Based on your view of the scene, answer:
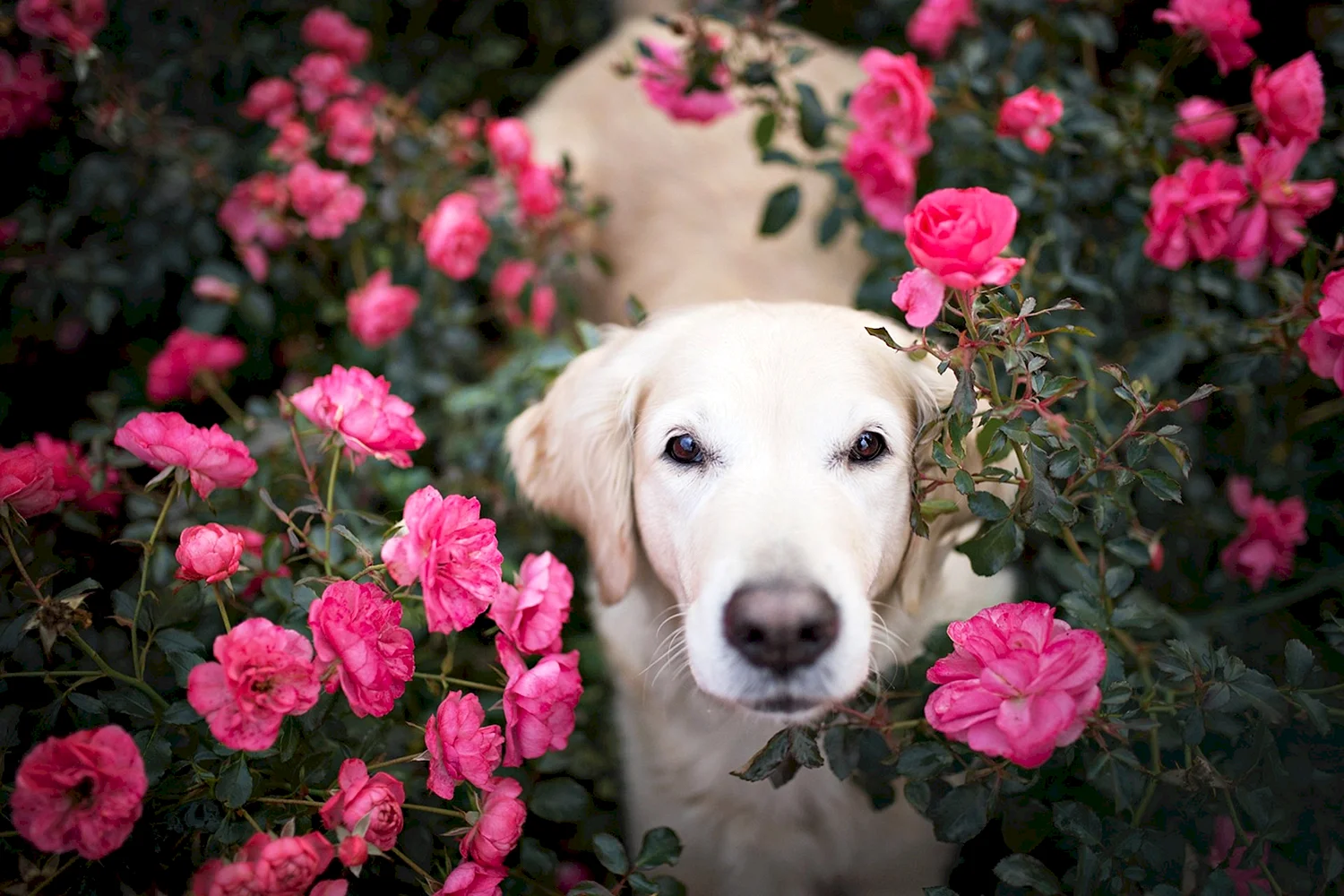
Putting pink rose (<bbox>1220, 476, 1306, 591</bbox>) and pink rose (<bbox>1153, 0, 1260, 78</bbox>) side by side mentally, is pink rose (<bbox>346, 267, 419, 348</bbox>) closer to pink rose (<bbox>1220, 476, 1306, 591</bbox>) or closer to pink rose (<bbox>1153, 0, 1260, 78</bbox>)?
pink rose (<bbox>1153, 0, 1260, 78</bbox>)

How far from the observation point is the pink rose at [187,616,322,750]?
1124 millimetres

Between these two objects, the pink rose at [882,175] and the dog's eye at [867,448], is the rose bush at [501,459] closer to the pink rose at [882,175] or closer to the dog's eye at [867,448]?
the pink rose at [882,175]

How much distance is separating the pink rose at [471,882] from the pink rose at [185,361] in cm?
180

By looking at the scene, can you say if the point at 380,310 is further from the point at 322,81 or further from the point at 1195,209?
the point at 1195,209

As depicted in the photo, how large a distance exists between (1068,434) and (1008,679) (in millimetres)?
378

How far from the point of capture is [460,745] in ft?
4.17

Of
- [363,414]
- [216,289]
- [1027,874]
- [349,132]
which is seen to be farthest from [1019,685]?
[216,289]

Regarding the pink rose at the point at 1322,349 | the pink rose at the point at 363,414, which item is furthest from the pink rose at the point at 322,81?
the pink rose at the point at 1322,349

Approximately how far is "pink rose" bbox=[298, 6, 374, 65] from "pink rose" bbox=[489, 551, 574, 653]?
2033mm

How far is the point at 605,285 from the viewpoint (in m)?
3.12

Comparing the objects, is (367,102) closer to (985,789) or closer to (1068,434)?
(1068,434)

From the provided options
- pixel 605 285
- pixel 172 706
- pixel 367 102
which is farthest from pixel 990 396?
pixel 367 102

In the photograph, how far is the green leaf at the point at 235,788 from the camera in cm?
120

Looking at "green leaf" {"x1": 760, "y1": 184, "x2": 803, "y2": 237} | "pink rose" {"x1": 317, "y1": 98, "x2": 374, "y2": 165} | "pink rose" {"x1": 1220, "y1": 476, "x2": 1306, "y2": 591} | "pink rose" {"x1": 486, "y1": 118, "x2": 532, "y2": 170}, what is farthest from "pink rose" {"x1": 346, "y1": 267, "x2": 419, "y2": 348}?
"pink rose" {"x1": 1220, "y1": 476, "x2": 1306, "y2": 591}
